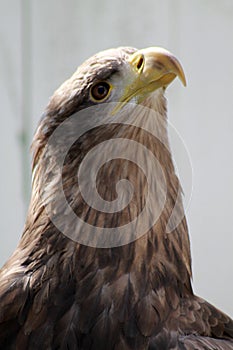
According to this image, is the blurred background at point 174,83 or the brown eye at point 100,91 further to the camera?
the blurred background at point 174,83

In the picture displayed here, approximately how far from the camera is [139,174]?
1646 mm

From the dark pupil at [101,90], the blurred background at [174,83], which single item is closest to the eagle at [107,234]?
the dark pupil at [101,90]

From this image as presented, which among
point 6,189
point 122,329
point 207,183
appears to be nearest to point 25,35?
point 6,189

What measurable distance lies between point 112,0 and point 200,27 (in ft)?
1.25

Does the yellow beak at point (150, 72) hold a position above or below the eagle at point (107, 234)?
above

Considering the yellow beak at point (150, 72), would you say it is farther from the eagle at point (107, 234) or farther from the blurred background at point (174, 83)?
the blurred background at point (174, 83)

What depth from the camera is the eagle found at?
5.26ft

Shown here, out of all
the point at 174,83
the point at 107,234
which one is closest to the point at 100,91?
the point at 107,234

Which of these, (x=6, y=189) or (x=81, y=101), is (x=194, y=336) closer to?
(x=81, y=101)

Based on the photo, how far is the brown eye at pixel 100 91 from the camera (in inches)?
63.2

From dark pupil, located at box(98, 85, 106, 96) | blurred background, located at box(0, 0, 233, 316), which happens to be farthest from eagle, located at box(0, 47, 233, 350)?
blurred background, located at box(0, 0, 233, 316)

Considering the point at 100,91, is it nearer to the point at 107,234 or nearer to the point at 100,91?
the point at 100,91

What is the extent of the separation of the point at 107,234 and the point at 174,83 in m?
1.68

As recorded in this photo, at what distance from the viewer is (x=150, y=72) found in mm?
1570
